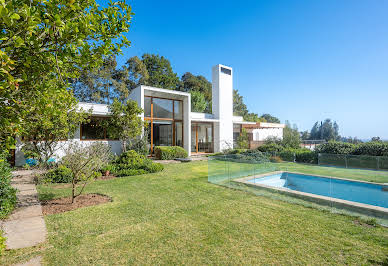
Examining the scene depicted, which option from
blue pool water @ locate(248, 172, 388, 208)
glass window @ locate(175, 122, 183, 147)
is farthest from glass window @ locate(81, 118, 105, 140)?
blue pool water @ locate(248, 172, 388, 208)

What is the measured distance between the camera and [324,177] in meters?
9.29

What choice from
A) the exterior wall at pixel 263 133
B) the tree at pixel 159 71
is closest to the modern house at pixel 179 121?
the exterior wall at pixel 263 133

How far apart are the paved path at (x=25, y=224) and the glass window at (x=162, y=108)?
1168cm

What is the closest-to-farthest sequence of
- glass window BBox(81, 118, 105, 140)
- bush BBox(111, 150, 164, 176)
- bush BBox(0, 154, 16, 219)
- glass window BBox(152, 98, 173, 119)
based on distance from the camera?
bush BBox(0, 154, 16, 219) → bush BBox(111, 150, 164, 176) → glass window BBox(81, 118, 105, 140) → glass window BBox(152, 98, 173, 119)

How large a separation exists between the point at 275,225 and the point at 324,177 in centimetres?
615

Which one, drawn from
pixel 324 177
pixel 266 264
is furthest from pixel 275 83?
pixel 266 264

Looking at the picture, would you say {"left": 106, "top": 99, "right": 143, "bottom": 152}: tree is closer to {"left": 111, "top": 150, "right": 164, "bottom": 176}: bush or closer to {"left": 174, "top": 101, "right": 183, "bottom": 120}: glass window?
{"left": 111, "top": 150, "right": 164, "bottom": 176}: bush

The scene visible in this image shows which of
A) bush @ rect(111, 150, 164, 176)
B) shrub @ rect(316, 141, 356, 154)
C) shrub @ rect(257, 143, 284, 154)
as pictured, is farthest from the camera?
shrub @ rect(257, 143, 284, 154)

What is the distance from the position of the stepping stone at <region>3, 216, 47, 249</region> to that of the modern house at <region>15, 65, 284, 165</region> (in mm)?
9498

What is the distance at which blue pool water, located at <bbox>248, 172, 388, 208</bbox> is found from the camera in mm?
6723

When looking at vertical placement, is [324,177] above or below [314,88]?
below

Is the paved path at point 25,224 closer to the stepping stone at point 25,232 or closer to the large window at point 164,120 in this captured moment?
the stepping stone at point 25,232

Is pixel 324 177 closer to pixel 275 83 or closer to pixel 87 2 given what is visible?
pixel 87 2

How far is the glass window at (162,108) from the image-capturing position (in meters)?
17.7
